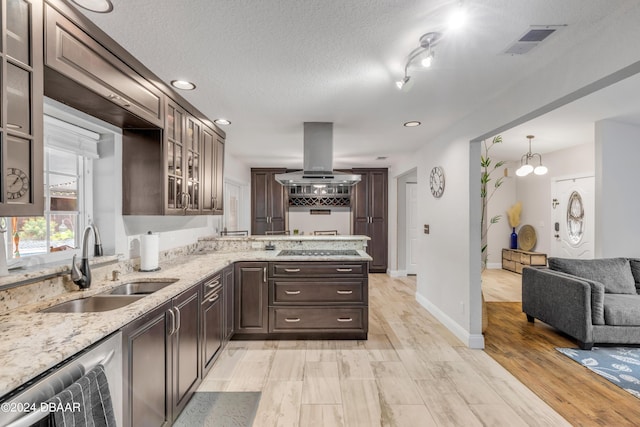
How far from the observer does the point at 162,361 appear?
171 cm

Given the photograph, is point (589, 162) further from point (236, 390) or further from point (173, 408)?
point (173, 408)

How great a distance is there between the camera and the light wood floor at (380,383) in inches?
78.9

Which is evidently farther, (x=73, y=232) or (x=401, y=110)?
(x=401, y=110)

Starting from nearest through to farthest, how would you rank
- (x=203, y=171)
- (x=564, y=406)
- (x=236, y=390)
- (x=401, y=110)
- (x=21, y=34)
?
1. (x=21, y=34)
2. (x=564, y=406)
3. (x=236, y=390)
4. (x=401, y=110)
5. (x=203, y=171)

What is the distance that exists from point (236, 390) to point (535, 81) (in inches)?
126

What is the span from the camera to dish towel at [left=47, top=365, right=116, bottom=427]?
0.97 metres

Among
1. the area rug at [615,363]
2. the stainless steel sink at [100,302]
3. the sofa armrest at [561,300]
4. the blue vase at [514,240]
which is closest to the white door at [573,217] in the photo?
the blue vase at [514,240]

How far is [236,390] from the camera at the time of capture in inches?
91.0

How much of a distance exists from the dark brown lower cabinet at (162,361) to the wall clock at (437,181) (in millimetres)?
3046

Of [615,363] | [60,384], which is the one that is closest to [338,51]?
[60,384]

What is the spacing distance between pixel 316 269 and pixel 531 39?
2508 mm

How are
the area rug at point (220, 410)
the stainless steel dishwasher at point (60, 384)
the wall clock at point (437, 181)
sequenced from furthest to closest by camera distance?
the wall clock at point (437, 181), the area rug at point (220, 410), the stainless steel dishwasher at point (60, 384)

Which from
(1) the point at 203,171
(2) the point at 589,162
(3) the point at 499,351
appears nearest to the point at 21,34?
(1) the point at 203,171

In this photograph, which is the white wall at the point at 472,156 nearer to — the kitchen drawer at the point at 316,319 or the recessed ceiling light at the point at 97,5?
the kitchen drawer at the point at 316,319
